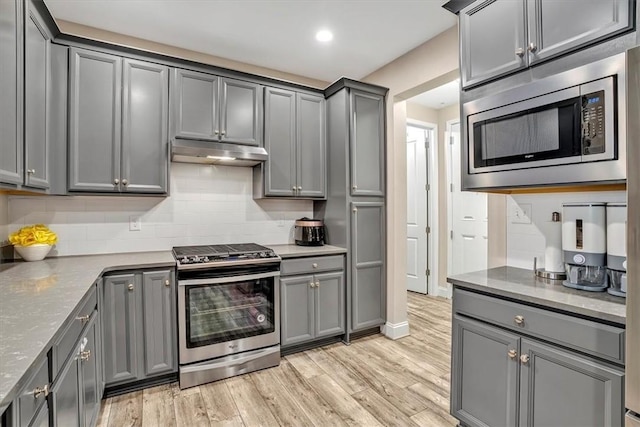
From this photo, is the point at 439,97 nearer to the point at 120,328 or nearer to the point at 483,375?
the point at 483,375

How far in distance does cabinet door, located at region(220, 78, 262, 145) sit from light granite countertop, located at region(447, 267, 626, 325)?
6.74 ft

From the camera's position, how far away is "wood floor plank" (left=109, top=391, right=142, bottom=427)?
78.9 inches

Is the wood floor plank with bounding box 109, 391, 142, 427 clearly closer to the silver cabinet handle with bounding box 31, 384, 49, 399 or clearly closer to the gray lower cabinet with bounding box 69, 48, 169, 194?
the silver cabinet handle with bounding box 31, 384, 49, 399

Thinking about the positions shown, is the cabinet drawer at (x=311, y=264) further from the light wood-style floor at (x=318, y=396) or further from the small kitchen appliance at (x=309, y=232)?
the light wood-style floor at (x=318, y=396)

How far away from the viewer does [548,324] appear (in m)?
1.47

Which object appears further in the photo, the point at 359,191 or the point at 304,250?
the point at 359,191

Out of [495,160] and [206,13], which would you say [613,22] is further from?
[206,13]

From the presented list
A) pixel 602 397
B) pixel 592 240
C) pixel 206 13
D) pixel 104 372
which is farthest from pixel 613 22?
pixel 104 372

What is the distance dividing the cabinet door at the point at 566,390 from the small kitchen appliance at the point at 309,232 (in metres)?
2.01

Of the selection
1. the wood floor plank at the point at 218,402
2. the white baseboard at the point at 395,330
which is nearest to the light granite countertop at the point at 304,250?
the white baseboard at the point at 395,330

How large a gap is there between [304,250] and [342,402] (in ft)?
4.14

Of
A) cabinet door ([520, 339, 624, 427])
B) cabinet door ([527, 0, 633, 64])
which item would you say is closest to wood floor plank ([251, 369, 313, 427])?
cabinet door ([520, 339, 624, 427])

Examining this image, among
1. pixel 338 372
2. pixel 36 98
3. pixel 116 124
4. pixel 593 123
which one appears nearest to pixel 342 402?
pixel 338 372

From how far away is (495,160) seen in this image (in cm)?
183
